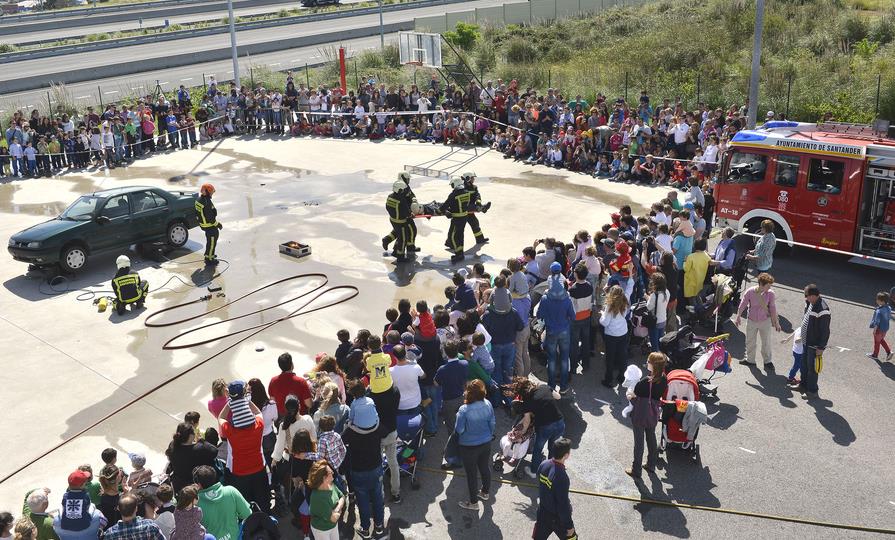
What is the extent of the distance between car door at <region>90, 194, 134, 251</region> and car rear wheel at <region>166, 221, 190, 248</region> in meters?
0.83

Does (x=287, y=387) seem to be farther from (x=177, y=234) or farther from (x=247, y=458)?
(x=177, y=234)

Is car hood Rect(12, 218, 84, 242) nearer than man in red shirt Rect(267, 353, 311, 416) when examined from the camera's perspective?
No

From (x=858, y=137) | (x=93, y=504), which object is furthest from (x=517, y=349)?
(x=858, y=137)

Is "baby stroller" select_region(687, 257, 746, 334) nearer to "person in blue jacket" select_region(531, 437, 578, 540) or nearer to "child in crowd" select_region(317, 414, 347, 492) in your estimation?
"person in blue jacket" select_region(531, 437, 578, 540)

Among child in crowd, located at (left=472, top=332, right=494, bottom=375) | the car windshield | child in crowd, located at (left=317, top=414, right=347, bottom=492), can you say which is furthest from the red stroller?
the car windshield

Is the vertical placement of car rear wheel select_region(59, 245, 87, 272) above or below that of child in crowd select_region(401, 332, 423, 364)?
below

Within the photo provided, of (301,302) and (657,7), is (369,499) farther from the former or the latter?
(657,7)

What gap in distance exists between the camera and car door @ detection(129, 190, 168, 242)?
1698cm

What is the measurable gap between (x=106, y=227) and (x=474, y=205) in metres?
7.37

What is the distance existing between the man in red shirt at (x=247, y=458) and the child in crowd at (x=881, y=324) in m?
8.49

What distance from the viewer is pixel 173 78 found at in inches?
1596

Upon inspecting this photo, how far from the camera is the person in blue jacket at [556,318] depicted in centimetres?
1104

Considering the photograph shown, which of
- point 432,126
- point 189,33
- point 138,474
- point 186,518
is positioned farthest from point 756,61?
point 189,33

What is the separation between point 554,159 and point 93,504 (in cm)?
1789
